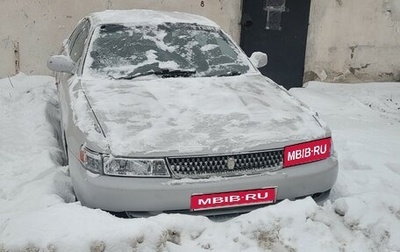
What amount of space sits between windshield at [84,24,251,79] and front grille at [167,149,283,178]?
1378mm

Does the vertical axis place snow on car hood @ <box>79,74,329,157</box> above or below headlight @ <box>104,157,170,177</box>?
above

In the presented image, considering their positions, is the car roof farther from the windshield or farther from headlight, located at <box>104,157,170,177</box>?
headlight, located at <box>104,157,170,177</box>

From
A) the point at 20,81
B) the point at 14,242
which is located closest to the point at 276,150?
the point at 14,242

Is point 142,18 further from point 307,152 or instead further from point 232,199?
point 232,199

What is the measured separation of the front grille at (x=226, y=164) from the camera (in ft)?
10.3

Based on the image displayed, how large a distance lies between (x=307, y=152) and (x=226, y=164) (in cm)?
60

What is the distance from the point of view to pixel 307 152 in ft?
11.2

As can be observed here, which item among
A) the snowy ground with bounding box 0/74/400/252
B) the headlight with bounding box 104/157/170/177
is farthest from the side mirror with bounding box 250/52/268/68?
the headlight with bounding box 104/157/170/177

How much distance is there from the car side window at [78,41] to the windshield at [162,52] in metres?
0.28

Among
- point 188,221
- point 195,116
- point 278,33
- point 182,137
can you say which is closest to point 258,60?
point 195,116

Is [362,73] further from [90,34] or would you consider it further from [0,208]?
[0,208]

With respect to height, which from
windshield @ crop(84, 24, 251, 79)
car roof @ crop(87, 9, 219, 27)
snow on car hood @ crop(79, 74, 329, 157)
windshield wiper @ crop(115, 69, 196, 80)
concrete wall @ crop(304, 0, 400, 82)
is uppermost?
car roof @ crop(87, 9, 219, 27)

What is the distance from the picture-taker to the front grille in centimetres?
315

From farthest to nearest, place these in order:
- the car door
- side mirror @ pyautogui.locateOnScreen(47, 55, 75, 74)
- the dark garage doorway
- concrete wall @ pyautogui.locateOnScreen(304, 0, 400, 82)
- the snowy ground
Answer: concrete wall @ pyautogui.locateOnScreen(304, 0, 400, 82)
the dark garage doorway
side mirror @ pyautogui.locateOnScreen(47, 55, 75, 74)
the car door
the snowy ground
